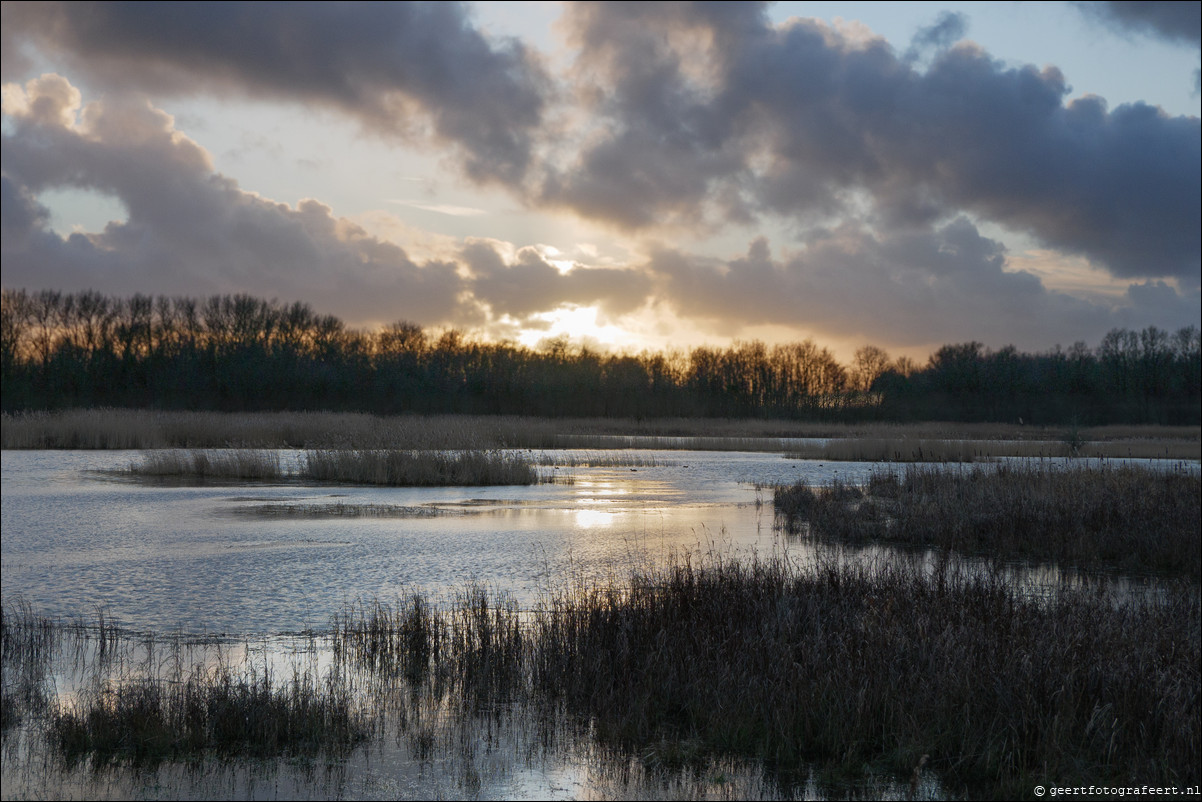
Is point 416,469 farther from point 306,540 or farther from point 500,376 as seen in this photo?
point 500,376

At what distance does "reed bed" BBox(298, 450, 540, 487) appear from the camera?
2277cm

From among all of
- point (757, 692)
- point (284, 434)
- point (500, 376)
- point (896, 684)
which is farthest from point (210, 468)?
point (500, 376)

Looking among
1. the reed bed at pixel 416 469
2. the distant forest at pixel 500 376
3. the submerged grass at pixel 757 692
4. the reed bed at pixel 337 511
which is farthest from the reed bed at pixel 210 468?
the distant forest at pixel 500 376

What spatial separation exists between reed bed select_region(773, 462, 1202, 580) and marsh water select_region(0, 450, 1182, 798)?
4.72 ft

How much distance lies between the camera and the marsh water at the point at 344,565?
457 centimetres

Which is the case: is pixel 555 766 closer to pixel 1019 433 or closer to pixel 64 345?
pixel 1019 433

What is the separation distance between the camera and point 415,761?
4832mm

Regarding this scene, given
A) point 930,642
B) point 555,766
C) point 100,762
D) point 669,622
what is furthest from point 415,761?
point 930,642

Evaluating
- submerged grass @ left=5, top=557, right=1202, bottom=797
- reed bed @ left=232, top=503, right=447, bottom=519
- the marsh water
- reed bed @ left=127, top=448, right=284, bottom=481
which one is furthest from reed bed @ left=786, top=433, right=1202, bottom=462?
submerged grass @ left=5, top=557, right=1202, bottom=797

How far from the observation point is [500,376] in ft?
225

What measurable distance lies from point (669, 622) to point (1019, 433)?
48800 millimetres

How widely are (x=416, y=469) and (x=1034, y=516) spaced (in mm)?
15390

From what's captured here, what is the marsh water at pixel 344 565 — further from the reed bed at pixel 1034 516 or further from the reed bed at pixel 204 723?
the reed bed at pixel 1034 516

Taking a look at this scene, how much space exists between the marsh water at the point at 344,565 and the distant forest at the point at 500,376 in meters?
37.4
